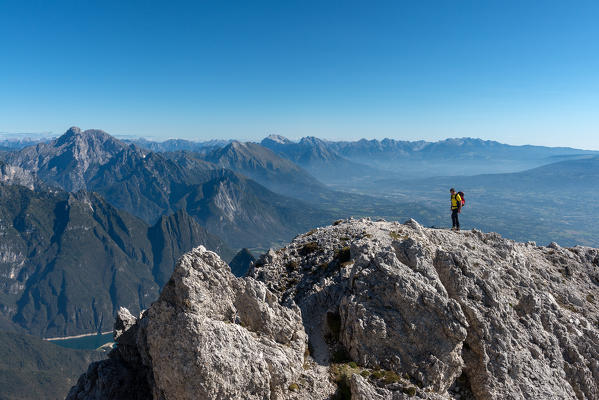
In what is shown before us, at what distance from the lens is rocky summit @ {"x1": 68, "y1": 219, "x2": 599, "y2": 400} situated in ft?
54.0

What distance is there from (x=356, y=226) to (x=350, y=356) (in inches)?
796

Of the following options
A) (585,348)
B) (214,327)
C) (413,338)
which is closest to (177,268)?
(214,327)

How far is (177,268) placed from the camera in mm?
18734

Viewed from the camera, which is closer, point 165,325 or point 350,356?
point 165,325

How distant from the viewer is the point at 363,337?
2080cm

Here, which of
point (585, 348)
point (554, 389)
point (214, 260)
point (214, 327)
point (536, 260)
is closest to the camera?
point (214, 327)

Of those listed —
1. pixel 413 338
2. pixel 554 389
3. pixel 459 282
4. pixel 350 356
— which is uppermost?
pixel 459 282

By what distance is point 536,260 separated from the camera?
1483 inches

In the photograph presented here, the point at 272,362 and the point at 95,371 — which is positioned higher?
the point at 272,362

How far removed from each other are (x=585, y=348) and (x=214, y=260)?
31420 mm

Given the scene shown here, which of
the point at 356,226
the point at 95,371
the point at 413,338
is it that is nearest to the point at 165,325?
the point at 95,371

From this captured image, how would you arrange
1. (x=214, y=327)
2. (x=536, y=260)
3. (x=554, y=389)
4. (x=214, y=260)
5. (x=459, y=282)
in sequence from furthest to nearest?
1. (x=536, y=260)
2. (x=459, y=282)
3. (x=554, y=389)
4. (x=214, y=260)
5. (x=214, y=327)

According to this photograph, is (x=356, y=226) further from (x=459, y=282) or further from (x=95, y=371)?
(x=95, y=371)

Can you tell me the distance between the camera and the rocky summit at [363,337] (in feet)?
54.0
